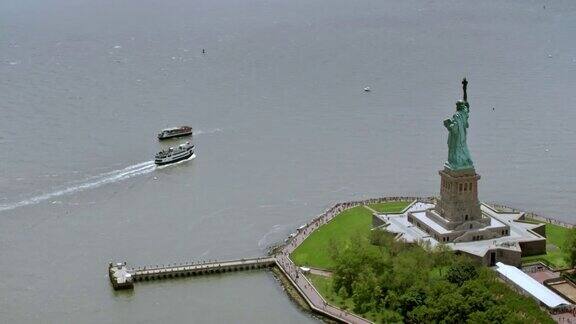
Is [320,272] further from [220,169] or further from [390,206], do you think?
[220,169]

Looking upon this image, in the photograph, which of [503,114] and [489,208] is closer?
[489,208]

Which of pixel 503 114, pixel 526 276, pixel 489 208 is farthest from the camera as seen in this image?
pixel 503 114

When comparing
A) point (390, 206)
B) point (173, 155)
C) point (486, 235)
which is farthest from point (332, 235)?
point (173, 155)

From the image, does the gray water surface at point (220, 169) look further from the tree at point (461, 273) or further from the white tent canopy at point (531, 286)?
the white tent canopy at point (531, 286)

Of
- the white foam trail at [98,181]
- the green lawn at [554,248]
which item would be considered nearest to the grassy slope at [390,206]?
the green lawn at [554,248]

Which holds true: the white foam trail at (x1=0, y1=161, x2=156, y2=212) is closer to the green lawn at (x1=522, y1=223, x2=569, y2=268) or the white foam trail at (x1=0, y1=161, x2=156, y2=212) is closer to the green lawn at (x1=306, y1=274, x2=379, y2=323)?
the green lawn at (x1=306, y1=274, x2=379, y2=323)

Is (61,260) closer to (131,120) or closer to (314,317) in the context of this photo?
(314,317)

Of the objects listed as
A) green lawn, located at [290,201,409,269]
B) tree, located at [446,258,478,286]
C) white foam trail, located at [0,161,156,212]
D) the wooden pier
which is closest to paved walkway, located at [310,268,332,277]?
green lawn, located at [290,201,409,269]

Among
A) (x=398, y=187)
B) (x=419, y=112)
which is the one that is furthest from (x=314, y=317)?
(x=419, y=112)
